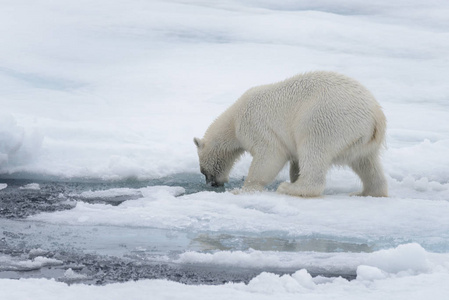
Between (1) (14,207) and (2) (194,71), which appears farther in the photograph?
(2) (194,71)

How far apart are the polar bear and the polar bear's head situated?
165mm

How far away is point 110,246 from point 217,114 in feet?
18.0

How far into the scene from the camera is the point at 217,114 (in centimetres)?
973

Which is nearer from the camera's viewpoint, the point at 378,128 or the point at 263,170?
the point at 378,128

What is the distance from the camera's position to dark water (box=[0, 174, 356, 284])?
12.3ft

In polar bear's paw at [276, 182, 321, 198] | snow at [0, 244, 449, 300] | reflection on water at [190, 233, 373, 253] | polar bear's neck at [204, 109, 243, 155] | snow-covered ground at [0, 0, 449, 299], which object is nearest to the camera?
snow at [0, 244, 449, 300]

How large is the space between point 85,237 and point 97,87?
22.1ft

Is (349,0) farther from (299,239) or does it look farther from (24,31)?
(299,239)

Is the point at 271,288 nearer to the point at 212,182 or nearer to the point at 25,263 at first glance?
the point at 25,263

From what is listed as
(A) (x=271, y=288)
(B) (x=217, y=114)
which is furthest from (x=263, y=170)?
(B) (x=217, y=114)

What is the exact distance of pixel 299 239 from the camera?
4.75 m

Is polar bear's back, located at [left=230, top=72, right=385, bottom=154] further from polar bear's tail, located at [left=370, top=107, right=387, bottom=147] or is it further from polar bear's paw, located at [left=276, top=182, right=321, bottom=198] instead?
polar bear's paw, located at [left=276, top=182, right=321, bottom=198]

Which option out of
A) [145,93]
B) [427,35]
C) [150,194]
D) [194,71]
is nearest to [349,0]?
[427,35]

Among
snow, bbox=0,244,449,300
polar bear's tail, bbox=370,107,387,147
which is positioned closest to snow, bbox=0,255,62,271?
snow, bbox=0,244,449,300
